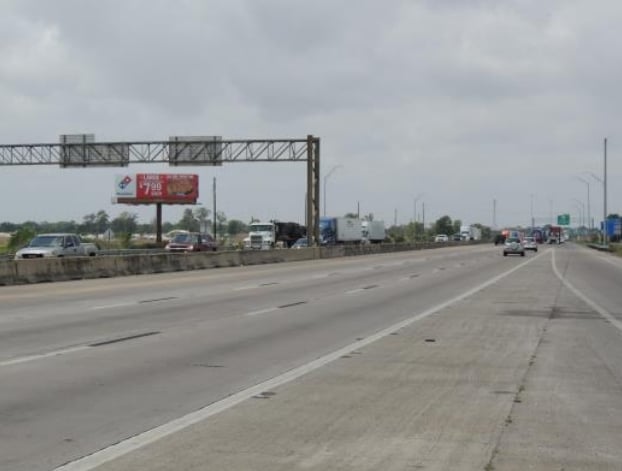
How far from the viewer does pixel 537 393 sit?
9.29 metres

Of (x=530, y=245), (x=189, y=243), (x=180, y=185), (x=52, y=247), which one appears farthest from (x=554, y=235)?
(x=52, y=247)

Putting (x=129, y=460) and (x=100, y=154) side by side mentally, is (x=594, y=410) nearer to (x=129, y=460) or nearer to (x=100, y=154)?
(x=129, y=460)

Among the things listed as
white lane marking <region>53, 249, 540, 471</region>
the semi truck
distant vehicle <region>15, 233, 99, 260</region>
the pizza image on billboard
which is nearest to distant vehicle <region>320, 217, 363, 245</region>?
the semi truck

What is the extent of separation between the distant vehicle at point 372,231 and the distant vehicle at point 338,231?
5688 mm

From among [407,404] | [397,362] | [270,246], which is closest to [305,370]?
[397,362]

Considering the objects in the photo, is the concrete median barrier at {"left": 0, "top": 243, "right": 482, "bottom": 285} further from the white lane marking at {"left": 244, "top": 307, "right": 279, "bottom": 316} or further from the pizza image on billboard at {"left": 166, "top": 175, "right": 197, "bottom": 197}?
the pizza image on billboard at {"left": 166, "top": 175, "right": 197, "bottom": 197}

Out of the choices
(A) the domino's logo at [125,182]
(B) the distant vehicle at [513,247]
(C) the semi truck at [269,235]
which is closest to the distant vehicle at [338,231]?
(C) the semi truck at [269,235]

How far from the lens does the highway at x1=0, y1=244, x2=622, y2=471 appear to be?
6.63 metres

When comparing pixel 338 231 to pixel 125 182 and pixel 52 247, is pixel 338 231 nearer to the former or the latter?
pixel 125 182

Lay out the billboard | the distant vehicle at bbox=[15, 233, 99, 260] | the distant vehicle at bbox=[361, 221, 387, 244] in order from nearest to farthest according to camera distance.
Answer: the distant vehicle at bbox=[15, 233, 99, 260] < the distant vehicle at bbox=[361, 221, 387, 244] < the billboard

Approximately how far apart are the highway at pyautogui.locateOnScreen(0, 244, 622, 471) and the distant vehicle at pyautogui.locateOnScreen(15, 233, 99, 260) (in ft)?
54.6

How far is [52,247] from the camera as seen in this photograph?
121ft

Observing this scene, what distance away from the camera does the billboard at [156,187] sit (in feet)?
380

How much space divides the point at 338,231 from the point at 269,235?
39.1ft
